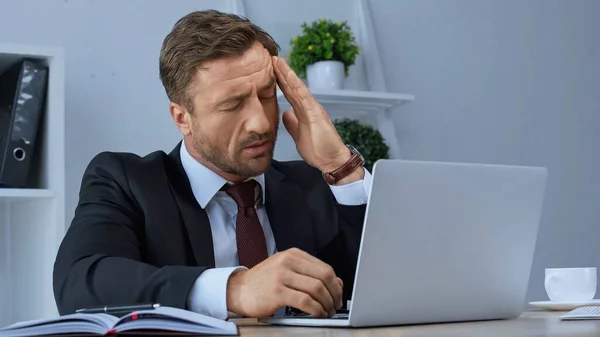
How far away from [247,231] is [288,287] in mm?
595

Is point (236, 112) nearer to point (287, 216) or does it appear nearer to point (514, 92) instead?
point (287, 216)

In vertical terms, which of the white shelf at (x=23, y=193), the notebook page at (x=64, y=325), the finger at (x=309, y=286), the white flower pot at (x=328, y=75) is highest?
the white flower pot at (x=328, y=75)

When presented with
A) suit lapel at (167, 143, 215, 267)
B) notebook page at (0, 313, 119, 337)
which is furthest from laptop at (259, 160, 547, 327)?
suit lapel at (167, 143, 215, 267)

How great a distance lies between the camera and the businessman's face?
1.87 m

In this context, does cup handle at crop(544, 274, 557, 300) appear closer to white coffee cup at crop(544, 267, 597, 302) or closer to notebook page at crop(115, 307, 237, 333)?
white coffee cup at crop(544, 267, 597, 302)

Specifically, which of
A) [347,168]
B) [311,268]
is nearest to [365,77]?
[347,168]

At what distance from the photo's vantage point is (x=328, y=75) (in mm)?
2732

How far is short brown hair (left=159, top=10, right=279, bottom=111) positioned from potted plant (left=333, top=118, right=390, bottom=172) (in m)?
0.85

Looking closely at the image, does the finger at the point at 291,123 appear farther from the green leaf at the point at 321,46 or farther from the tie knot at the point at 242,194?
the green leaf at the point at 321,46

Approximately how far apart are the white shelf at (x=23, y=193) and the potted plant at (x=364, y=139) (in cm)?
94

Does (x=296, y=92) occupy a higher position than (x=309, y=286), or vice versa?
(x=296, y=92)

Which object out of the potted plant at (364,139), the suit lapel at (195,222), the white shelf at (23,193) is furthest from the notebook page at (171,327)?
the potted plant at (364,139)

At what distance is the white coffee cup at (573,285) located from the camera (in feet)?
5.67

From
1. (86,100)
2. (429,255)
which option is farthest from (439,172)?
(86,100)
